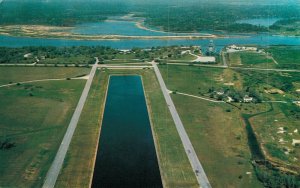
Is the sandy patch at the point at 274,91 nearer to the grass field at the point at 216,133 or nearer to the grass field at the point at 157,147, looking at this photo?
the grass field at the point at 216,133

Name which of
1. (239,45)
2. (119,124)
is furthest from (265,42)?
(119,124)

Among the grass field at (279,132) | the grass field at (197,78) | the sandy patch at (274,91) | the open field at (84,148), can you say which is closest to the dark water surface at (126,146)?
the open field at (84,148)

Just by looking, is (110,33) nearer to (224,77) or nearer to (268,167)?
(224,77)

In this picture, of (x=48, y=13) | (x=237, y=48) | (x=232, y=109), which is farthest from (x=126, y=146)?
(x=48, y=13)

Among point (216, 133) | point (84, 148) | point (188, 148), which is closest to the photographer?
point (84, 148)

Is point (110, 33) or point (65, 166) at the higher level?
point (110, 33)

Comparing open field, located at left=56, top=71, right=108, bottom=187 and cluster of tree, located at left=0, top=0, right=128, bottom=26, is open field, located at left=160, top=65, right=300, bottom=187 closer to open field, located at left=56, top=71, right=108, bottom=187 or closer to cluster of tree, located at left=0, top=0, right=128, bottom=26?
open field, located at left=56, top=71, right=108, bottom=187

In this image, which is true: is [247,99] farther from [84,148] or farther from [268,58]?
[268,58]
